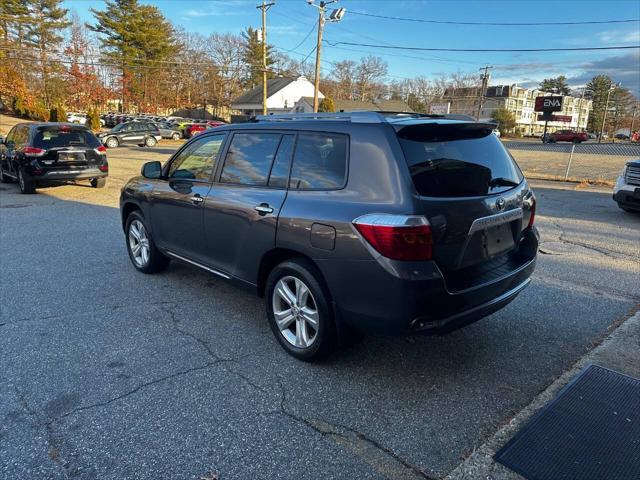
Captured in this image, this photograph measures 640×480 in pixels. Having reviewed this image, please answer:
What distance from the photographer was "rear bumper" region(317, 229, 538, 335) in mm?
2650

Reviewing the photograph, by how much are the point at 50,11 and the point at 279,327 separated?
72551mm

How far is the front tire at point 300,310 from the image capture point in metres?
3.09

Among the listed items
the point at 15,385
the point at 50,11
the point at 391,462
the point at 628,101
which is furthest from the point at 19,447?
the point at 628,101

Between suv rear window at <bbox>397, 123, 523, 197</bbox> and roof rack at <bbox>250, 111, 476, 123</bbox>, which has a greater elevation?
roof rack at <bbox>250, 111, 476, 123</bbox>

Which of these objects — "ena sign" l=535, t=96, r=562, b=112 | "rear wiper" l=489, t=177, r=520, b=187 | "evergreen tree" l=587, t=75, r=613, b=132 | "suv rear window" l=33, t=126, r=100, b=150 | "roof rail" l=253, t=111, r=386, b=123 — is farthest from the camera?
"evergreen tree" l=587, t=75, r=613, b=132

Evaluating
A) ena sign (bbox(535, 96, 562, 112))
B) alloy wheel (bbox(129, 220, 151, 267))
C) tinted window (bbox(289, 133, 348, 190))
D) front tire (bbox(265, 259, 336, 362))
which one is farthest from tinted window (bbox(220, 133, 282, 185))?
ena sign (bbox(535, 96, 562, 112))

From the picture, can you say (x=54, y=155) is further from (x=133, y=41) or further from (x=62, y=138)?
(x=133, y=41)

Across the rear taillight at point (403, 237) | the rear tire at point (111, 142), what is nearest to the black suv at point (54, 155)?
the rear taillight at point (403, 237)

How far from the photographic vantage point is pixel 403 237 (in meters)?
2.63

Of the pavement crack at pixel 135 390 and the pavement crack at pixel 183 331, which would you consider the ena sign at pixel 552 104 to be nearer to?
the pavement crack at pixel 183 331

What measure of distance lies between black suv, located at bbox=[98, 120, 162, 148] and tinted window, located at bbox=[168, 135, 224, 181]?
2656 cm

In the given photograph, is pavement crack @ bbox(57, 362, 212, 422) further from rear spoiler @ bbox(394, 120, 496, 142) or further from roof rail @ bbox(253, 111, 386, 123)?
rear spoiler @ bbox(394, 120, 496, 142)

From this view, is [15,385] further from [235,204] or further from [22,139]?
[22,139]

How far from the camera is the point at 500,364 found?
3.37m
